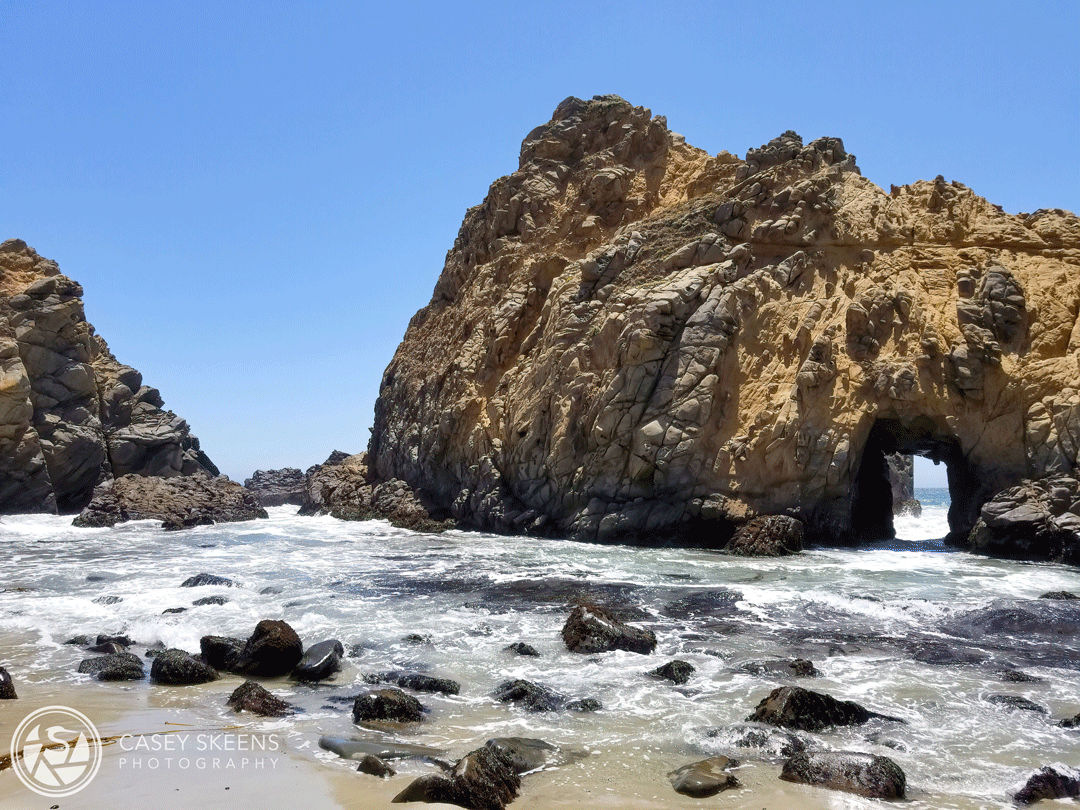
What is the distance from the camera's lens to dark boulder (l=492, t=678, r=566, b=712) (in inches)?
393

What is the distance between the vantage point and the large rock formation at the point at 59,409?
37688 mm

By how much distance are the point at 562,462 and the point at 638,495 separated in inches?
135

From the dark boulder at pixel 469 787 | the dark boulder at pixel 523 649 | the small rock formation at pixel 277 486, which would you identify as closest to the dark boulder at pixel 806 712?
the dark boulder at pixel 469 787

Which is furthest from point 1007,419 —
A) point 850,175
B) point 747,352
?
point 850,175

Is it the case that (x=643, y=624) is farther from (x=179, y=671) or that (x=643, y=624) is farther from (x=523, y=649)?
(x=179, y=671)

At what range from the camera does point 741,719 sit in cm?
941

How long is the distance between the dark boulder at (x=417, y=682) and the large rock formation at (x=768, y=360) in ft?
56.6

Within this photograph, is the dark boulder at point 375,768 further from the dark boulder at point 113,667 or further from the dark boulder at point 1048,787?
the dark boulder at point 1048,787

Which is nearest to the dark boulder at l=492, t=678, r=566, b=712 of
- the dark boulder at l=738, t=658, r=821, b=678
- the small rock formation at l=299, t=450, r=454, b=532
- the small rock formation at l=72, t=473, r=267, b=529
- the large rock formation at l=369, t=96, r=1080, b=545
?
the dark boulder at l=738, t=658, r=821, b=678

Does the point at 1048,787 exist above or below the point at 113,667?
above

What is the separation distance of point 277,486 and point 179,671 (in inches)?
2062

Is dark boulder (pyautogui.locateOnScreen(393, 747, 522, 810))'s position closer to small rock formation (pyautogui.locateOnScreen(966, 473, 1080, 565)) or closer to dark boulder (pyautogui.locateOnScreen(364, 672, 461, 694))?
dark boulder (pyautogui.locateOnScreen(364, 672, 461, 694))

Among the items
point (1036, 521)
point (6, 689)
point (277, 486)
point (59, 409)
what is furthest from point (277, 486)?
point (6, 689)

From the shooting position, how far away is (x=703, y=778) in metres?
7.42
